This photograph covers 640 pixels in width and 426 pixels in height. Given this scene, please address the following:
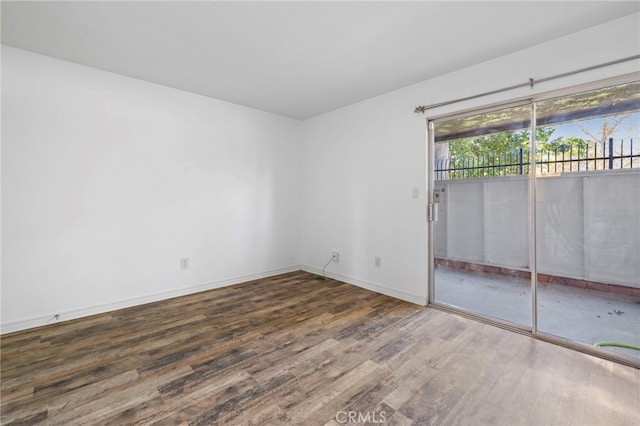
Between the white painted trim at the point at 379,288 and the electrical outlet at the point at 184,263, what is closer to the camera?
the white painted trim at the point at 379,288

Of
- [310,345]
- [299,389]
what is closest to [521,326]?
[310,345]

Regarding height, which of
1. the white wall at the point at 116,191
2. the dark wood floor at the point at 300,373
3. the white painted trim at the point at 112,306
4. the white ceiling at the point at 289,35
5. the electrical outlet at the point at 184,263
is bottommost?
the dark wood floor at the point at 300,373

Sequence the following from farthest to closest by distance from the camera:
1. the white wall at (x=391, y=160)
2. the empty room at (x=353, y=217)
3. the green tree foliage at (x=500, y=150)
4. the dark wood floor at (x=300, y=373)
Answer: the green tree foliage at (x=500, y=150)
the white wall at (x=391, y=160)
the empty room at (x=353, y=217)
the dark wood floor at (x=300, y=373)

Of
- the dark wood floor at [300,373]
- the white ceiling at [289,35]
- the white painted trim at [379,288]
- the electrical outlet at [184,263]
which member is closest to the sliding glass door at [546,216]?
the white painted trim at [379,288]

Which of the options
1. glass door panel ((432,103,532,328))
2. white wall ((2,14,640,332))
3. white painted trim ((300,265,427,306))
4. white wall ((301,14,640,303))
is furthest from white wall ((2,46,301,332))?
glass door panel ((432,103,532,328))

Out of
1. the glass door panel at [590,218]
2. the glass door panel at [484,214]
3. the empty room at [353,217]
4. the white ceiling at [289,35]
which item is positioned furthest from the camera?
the glass door panel at [484,214]

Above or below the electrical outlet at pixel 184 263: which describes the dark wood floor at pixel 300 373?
below

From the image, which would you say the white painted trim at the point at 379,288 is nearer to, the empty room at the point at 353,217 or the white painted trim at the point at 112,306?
the empty room at the point at 353,217

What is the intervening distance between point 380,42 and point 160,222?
3034 millimetres

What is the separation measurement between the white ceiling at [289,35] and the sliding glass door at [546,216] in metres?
0.63

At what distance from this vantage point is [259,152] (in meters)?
4.21

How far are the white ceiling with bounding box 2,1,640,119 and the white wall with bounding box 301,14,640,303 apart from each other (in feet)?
0.48

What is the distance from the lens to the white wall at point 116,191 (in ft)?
8.25

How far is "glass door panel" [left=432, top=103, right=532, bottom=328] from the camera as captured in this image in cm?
261
